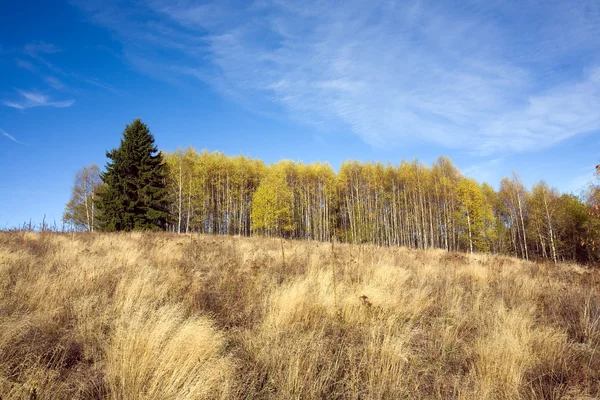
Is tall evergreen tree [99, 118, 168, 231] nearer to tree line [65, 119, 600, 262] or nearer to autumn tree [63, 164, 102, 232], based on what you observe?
tree line [65, 119, 600, 262]

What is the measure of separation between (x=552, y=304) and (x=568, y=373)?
116 inches

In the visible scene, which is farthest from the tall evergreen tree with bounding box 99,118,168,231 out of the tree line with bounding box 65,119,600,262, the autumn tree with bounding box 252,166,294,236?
the autumn tree with bounding box 252,166,294,236

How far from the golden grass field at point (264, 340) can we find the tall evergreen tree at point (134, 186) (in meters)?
15.2

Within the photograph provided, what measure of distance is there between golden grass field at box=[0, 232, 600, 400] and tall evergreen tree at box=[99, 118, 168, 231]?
15.2 meters

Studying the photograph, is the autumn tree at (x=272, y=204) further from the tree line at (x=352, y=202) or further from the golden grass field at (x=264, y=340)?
the golden grass field at (x=264, y=340)

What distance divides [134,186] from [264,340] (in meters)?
20.9

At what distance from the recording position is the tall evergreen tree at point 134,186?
1900 centimetres

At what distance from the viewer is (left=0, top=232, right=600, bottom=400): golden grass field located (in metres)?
2.16

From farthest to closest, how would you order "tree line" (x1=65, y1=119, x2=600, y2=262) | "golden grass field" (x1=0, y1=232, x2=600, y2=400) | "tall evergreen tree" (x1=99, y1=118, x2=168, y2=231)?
"tree line" (x1=65, y1=119, x2=600, y2=262)
"tall evergreen tree" (x1=99, y1=118, x2=168, y2=231)
"golden grass field" (x1=0, y1=232, x2=600, y2=400)

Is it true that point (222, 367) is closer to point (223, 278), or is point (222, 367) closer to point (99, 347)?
point (99, 347)

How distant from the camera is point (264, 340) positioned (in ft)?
9.34

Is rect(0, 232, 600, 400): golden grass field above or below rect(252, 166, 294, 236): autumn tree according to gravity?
below

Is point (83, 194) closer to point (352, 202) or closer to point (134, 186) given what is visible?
point (134, 186)

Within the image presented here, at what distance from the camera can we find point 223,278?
198 inches
